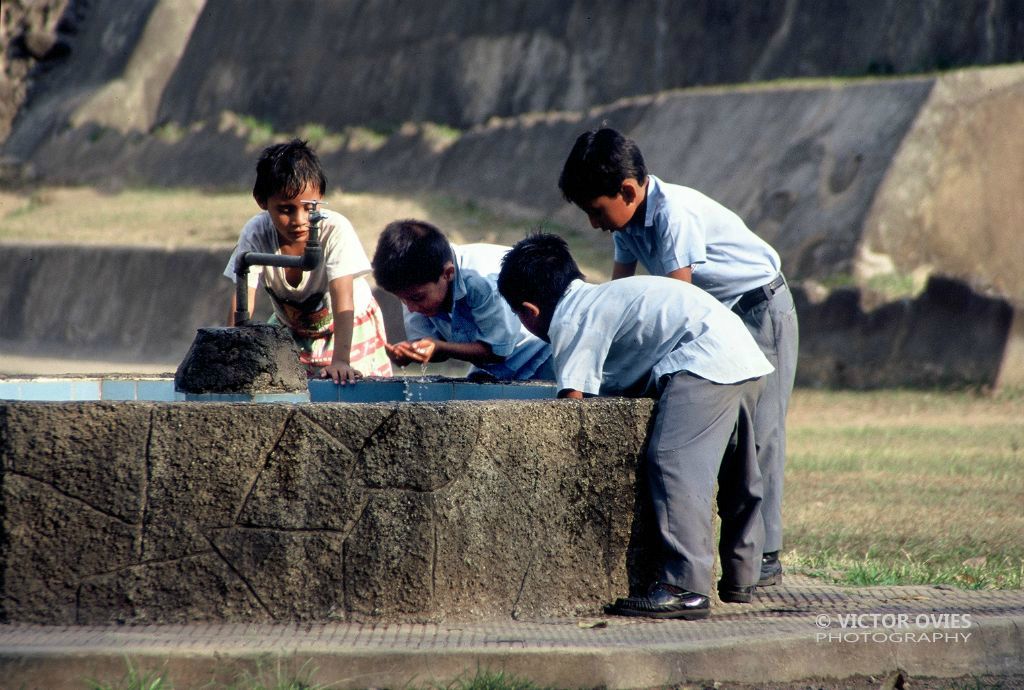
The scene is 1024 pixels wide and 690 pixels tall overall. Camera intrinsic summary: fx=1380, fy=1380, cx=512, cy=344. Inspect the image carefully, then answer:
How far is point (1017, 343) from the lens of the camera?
30.6 feet

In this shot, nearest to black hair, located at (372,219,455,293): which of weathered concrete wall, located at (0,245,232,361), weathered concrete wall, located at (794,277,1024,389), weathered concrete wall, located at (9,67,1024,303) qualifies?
weathered concrete wall, located at (794,277,1024,389)

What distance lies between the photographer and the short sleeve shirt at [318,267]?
4.45 meters

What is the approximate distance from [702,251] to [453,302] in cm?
113

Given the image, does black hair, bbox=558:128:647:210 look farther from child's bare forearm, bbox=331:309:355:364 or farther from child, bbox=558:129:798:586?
child's bare forearm, bbox=331:309:355:364

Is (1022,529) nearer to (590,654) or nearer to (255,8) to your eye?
(590,654)

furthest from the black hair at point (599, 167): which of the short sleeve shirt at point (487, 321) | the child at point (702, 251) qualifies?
the short sleeve shirt at point (487, 321)

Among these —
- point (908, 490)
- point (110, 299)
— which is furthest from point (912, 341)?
point (110, 299)

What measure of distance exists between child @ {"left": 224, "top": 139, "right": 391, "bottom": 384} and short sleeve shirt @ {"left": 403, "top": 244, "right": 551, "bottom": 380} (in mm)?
262

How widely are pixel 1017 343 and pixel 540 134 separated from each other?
6.90m

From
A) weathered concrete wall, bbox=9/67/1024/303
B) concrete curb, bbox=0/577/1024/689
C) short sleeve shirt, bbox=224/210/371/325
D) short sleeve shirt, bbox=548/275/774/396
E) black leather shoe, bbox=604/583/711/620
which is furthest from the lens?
weathered concrete wall, bbox=9/67/1024/303

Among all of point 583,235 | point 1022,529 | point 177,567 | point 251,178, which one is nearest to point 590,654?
point 177,567

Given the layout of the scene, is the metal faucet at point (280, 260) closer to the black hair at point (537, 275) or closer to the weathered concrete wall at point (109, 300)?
the black hair at point (537, 275)

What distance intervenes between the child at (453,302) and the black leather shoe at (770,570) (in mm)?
1139

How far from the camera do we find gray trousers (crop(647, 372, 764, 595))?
344cm
